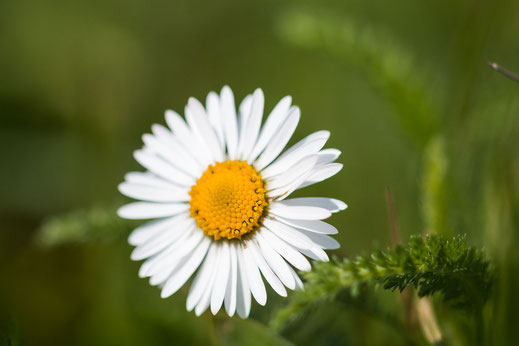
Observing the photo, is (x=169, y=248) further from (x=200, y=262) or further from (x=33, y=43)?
(x=33, y=43)

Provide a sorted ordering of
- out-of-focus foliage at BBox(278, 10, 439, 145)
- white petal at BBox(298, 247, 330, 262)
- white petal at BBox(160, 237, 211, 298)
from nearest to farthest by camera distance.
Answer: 1. white petal at BBox(298, 247, 330, 262)
2. white petal at BBox(160, 237, 211, 298)
3. out-of-focus foliage at BBox(278, 10, 439, 145)

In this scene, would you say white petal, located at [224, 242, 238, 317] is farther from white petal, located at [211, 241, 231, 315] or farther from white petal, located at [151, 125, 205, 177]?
white petal, located at [151, 125, 205, 177]

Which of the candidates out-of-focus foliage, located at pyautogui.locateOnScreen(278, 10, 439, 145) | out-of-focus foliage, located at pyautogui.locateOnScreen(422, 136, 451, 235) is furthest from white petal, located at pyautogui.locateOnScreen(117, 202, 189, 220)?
out-of-focus foliage, located at pyautogui.locateOnScreen(278, 10, 439, 145)

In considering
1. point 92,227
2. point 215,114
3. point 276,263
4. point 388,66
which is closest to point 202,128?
point 215,114

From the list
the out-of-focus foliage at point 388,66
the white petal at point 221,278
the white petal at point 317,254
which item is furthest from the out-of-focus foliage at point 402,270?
the out-of-focus foliage at point 388,66

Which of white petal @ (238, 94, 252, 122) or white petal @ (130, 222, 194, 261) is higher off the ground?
white petal @ (238, 94, 252, 122)

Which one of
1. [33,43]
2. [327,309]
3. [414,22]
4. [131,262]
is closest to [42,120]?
[33,43]

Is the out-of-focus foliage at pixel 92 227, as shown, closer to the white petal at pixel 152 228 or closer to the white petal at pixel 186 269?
the white petal at pixel 152 228
